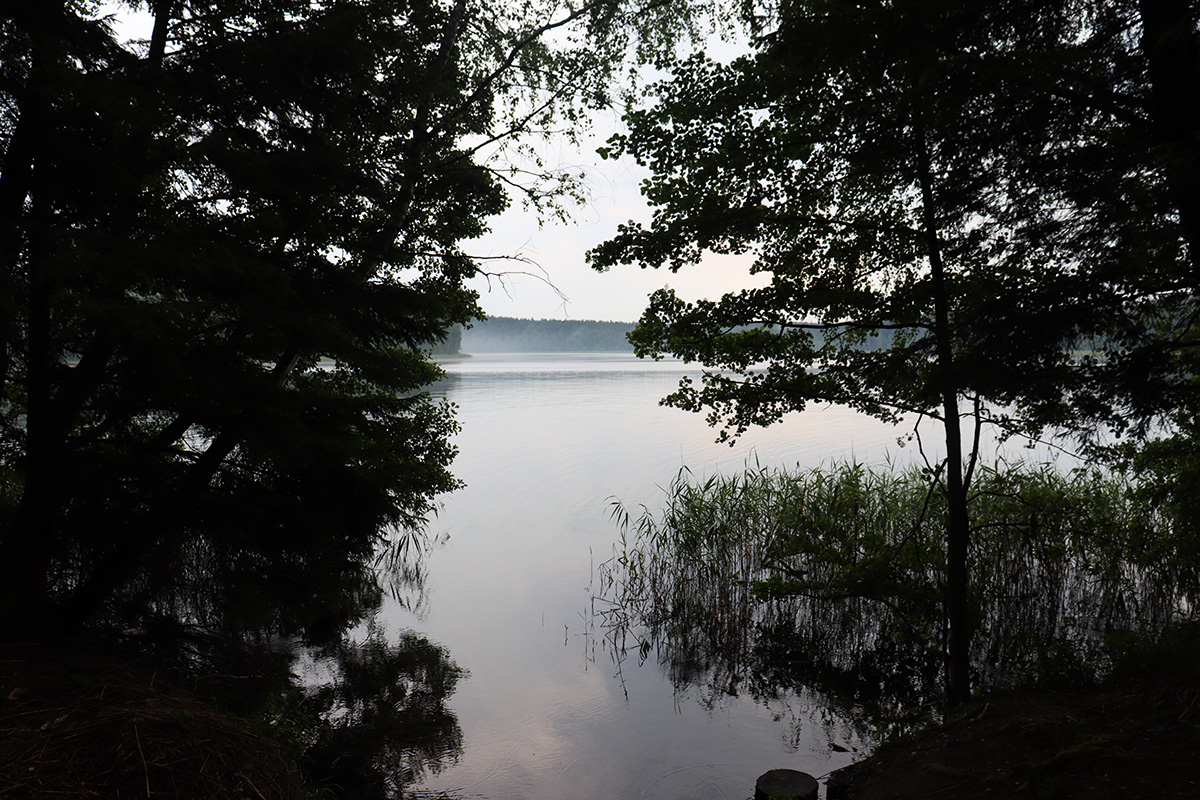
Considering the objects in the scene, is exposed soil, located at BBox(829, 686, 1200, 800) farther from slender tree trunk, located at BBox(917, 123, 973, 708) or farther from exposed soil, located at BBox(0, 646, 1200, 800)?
slender tree trunk, located at BBox(917, 123, 973, 708)

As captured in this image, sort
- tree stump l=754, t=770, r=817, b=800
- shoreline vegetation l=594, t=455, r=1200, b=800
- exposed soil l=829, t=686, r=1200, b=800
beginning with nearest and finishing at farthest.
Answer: exposed soil l=829, t=686, r=1200, b=800
shoreline vegetation l=594, t=455, r=1200, b=800
tree stump l=754, t=770, r=817, b=800

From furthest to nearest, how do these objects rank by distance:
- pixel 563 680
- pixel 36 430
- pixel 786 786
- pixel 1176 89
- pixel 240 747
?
pixel 563 680 → pixel 786 786 → pixel 36 430 → pixel 1176 89 → pixel 240 747

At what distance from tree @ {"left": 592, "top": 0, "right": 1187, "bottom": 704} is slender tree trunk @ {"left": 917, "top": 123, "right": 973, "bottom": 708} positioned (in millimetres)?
19

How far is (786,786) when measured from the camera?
16.7 feet

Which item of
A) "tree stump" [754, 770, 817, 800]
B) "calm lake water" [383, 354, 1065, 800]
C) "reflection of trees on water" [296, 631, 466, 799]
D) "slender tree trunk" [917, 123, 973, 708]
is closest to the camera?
"tree stump" [754, 770, 817, 800]

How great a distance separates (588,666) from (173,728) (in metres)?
4.99

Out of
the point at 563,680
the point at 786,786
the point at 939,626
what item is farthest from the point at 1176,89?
the point at 563,680

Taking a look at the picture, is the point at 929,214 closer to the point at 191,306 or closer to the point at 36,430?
the point at 191,306

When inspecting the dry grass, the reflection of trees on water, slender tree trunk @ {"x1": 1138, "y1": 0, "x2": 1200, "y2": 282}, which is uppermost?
slender tree trunk @ {"x1": 1138, "y1": 0, "x2": 1200, "y2": 282}

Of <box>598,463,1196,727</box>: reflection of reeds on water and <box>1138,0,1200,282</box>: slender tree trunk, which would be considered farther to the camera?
<box>598,463,1196,727</box>: reflection of reeds on water

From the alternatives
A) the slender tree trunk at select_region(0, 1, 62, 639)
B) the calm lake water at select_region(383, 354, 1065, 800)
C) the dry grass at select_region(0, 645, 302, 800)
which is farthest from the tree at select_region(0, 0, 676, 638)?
the calm lake water at select_region(383, 354, 1065, 800)

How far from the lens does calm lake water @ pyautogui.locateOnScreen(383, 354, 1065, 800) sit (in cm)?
583

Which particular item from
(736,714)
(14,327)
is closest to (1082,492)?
(736,714)

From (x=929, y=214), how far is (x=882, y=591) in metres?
3.51
